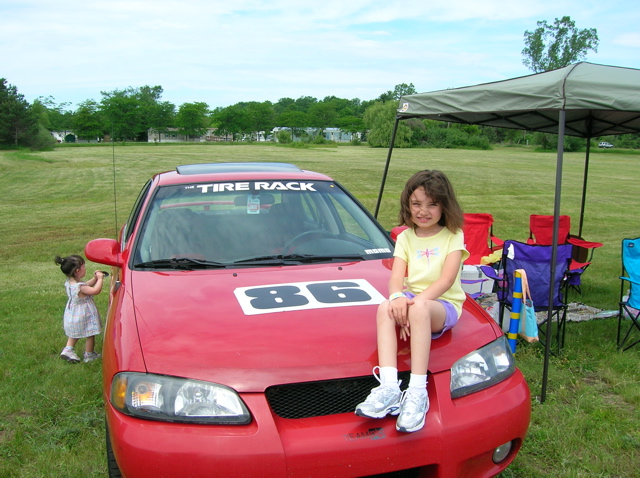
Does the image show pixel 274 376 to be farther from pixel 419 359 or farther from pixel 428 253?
pixel 428 253

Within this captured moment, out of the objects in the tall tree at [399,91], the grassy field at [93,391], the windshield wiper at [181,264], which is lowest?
the grassy field at [93,391]

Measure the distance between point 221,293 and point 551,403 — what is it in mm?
2386

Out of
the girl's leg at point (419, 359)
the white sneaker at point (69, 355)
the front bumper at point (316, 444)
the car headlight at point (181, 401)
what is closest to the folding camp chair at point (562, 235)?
the girl's leg at point (419, 359)

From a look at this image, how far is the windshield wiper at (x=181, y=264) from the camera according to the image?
309 centimetres

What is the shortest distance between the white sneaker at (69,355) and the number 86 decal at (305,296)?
7.60 feet

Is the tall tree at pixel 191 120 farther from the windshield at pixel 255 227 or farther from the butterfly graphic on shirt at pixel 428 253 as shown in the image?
the butterfly graphic on shirt at pixel 428 253

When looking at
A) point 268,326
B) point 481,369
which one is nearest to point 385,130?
point 481,369

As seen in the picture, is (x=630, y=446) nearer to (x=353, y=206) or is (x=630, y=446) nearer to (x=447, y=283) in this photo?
(x=447, y=283)

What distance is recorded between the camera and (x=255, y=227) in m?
3.44

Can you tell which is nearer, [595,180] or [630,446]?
[630,446]

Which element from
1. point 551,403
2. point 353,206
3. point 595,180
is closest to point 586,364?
point 551,403

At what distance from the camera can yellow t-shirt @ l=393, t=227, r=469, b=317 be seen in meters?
2.87

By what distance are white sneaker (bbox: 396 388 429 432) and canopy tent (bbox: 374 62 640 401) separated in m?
1.94

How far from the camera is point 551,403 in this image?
371cm
